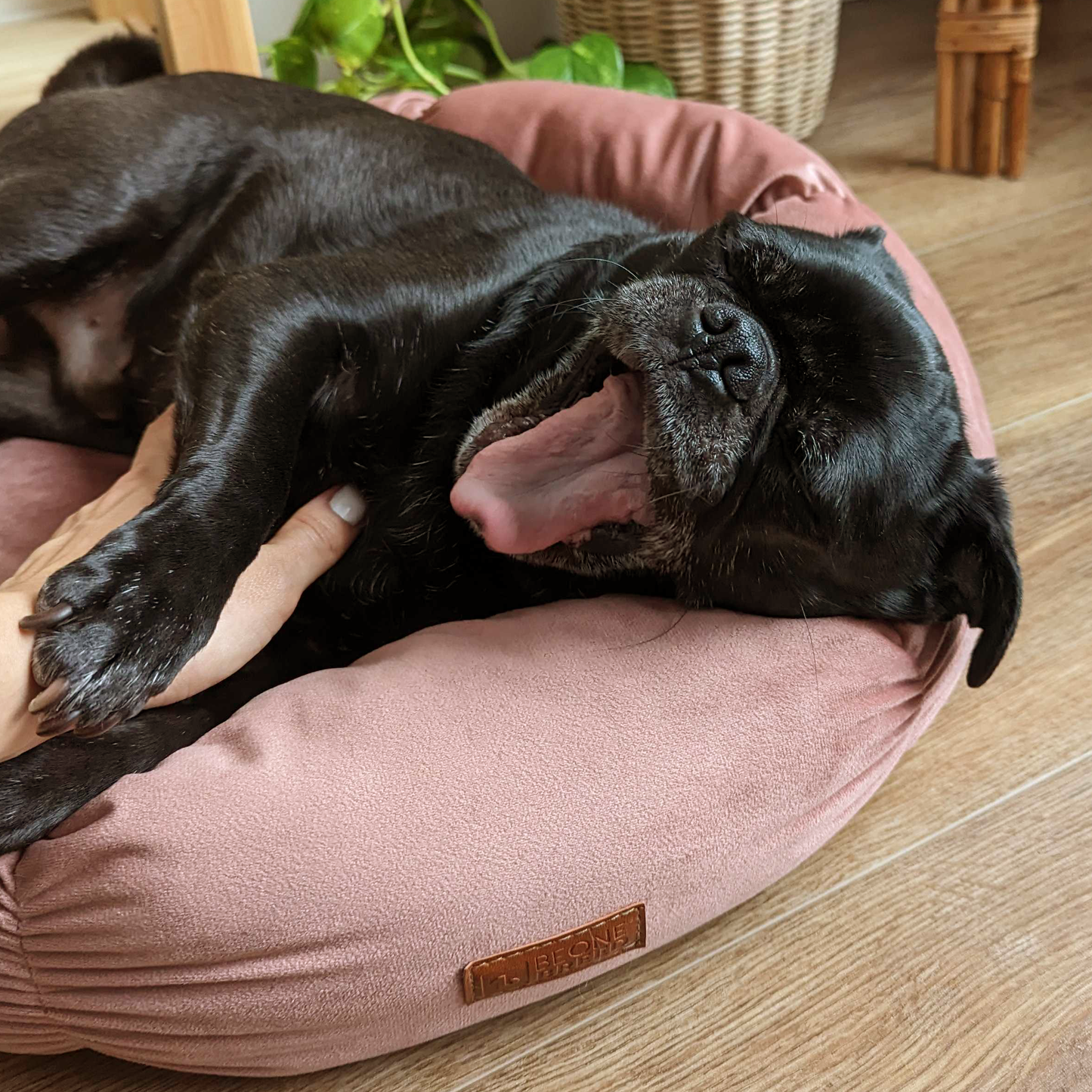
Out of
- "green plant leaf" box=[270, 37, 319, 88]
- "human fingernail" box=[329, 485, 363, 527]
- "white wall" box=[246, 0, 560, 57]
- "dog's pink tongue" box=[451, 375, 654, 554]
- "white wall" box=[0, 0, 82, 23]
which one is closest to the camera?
"dog's pink tongue" box=[451, 375, 654, 554]

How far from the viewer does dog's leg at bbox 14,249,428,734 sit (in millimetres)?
1221

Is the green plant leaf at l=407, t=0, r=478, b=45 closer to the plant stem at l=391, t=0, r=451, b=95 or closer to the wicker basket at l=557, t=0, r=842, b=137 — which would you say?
the plant stem at l=391, t=0, r=451, b=95

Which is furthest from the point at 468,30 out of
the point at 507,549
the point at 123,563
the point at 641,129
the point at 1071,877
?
the point at 1071,877

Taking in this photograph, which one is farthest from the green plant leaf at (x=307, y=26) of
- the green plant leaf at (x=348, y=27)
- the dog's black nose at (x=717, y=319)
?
the dog's black nose at (x=717, y=319)

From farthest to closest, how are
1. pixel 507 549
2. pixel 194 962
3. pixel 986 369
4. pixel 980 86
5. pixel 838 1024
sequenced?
pixel 980 86 → pixel 986 369 → pixel 507 549 → pixel 838 1024 → pixel 194 962

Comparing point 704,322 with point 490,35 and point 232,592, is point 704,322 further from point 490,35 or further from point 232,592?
point 490,35

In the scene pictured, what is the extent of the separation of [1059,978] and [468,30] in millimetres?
2980

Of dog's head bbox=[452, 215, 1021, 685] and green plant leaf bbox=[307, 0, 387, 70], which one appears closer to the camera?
dog's head bbox=[452, 215, 1021, 685]

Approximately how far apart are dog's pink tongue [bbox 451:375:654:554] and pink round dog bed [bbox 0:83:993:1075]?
4.7 inches

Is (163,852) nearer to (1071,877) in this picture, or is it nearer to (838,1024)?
(838,1024)

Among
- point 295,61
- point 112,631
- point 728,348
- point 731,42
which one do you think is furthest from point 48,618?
point 731,42

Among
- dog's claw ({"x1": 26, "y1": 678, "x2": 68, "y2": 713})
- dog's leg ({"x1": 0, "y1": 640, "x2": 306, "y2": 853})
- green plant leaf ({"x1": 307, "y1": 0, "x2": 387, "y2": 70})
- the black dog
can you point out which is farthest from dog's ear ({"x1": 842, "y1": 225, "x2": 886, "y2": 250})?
green plant leaf ({"x1": 307, "y1": 0, "x2": 387, "y2": 70})

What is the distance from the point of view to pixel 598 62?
3150mm

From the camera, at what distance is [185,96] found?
198 centimetres
